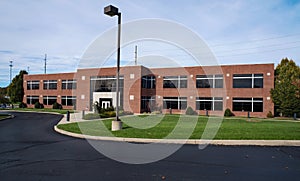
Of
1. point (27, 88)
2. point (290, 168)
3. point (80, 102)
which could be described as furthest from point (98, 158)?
point (27, 88)

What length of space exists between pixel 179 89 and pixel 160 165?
98.8 ft

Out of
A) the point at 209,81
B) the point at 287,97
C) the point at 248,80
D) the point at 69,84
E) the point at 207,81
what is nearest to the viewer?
the point at 287,97

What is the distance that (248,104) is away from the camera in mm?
32781

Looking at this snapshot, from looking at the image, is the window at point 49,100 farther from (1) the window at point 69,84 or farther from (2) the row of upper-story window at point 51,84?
(1) the window at point 69,84

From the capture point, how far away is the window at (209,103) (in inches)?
1344

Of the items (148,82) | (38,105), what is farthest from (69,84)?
(148,82)

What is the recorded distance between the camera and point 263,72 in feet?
106

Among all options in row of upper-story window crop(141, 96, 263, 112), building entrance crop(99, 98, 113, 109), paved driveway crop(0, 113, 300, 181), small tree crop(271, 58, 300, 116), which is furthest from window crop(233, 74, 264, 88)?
paved driveway crop(0, 113, 300, 181)

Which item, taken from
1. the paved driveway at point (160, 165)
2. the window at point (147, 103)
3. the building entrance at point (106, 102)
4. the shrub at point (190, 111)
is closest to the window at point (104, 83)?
the building entrance at point (106, 102)

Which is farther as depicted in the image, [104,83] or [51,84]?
[51,84]

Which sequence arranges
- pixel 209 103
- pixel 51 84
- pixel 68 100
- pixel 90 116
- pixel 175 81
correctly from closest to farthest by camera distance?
pixel 90 116 → pixel 209 103 → pixel 175 81 → pixel 68 100 → pixel 51 84

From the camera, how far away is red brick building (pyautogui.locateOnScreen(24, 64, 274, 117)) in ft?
107

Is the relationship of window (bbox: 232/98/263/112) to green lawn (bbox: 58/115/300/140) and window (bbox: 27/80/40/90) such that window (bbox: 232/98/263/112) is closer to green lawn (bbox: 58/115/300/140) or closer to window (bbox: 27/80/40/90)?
green lawn (bbox: 58/115/300/140)

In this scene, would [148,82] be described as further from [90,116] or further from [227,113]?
[90,116]
